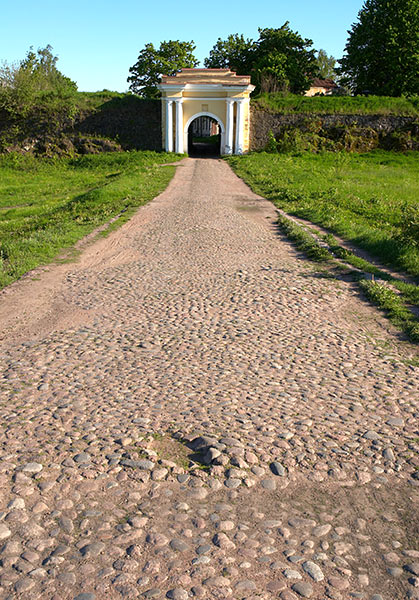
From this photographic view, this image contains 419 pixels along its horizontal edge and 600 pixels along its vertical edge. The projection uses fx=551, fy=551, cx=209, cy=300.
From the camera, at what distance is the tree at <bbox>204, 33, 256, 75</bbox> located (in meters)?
48.9

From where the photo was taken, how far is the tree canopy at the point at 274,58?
142 feet

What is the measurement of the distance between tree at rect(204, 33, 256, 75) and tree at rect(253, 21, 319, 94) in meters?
1.51

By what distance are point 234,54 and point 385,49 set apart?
15.7 meters

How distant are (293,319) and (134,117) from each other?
3183 centimetres

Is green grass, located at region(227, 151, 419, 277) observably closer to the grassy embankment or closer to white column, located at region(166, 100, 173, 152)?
the grassy embankment

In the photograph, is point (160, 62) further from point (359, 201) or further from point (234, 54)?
point (359, 201)

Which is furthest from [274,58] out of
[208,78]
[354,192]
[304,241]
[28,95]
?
[304,241]

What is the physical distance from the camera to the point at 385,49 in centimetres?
3912

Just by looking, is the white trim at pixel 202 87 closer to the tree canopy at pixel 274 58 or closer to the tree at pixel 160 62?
the tree canopy at pixel 274 58

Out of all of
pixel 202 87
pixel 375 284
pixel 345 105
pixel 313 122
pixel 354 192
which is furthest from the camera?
pixel 345 105

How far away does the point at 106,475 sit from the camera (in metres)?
3.64

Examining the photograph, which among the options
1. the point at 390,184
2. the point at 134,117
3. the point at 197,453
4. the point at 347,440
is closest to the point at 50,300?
the point at 197,453

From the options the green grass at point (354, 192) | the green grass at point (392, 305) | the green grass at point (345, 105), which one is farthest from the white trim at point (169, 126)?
the green grass at point (392, 305)

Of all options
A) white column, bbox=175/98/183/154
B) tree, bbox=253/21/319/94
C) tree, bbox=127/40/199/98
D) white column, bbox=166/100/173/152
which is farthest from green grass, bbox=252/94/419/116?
tree, bbox=127/40/199/98
